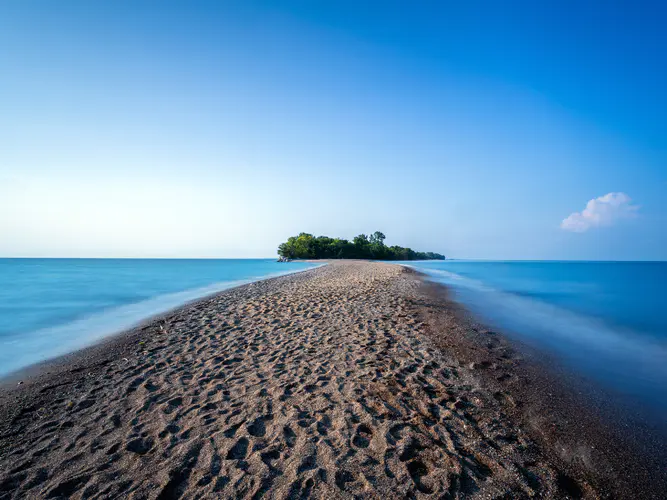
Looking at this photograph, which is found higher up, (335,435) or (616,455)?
(335,435)

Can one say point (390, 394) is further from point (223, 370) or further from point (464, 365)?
point (223, 370)

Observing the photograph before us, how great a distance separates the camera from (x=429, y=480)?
3596 millimetres

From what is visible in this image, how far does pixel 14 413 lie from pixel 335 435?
560cm

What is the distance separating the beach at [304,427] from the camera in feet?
11.8

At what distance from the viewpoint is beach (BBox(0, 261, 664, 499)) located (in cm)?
360

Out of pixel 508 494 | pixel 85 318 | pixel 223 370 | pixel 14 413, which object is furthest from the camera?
pixel 85 318

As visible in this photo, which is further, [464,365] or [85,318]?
[85,318]

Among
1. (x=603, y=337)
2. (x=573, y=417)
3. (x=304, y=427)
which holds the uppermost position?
(x=304, y=427)

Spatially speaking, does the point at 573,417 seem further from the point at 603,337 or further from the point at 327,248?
the point at 327,248

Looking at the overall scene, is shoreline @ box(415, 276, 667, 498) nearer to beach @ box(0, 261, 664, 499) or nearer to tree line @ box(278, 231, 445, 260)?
beach @ box(0, 261, 664, 499)

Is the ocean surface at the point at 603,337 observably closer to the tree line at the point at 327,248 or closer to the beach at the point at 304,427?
the beach at the point at 304,427

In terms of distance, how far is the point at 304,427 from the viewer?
179 inches

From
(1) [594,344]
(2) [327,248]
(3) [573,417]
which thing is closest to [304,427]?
(3) [573,417]

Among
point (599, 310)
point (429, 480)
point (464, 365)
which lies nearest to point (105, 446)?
point (429, 480)
